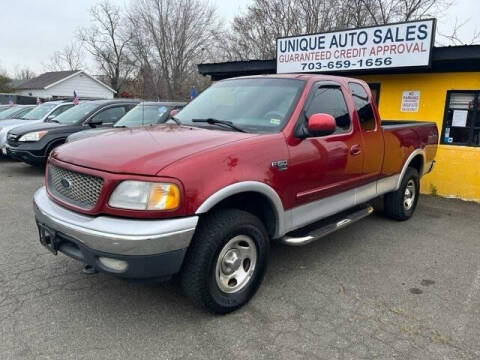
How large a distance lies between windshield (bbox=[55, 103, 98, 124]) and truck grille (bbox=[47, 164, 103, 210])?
672 centimetres

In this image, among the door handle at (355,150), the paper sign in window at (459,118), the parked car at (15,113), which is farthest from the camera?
the parked car at (15,113)

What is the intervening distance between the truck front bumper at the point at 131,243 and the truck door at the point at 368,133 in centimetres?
262

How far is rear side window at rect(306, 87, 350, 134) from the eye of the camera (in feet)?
12.9

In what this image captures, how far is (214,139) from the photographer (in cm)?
317

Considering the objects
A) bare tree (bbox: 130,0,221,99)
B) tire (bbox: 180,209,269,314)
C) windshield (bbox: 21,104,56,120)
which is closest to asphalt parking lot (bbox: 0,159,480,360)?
tire (bbox: 180,209,269,314)

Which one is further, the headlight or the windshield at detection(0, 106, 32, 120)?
the windshield at detection(0, 106, 32, 120)

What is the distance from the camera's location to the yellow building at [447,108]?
7.19m

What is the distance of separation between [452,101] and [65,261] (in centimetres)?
728

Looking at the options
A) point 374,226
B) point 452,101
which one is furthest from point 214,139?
point 452,101

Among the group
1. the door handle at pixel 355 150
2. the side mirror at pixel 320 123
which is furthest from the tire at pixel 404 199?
the side mirror at pixel 320 123

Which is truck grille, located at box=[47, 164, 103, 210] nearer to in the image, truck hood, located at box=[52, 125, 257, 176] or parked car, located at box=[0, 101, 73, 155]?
truck hood, located at box=[52, 125, 257, 176]

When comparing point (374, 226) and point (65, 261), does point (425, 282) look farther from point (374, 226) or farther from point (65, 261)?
point (65, 261)

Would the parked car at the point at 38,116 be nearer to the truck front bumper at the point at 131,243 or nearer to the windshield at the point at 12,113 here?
the windshield at the point at 12,113

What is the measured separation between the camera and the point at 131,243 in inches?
100
